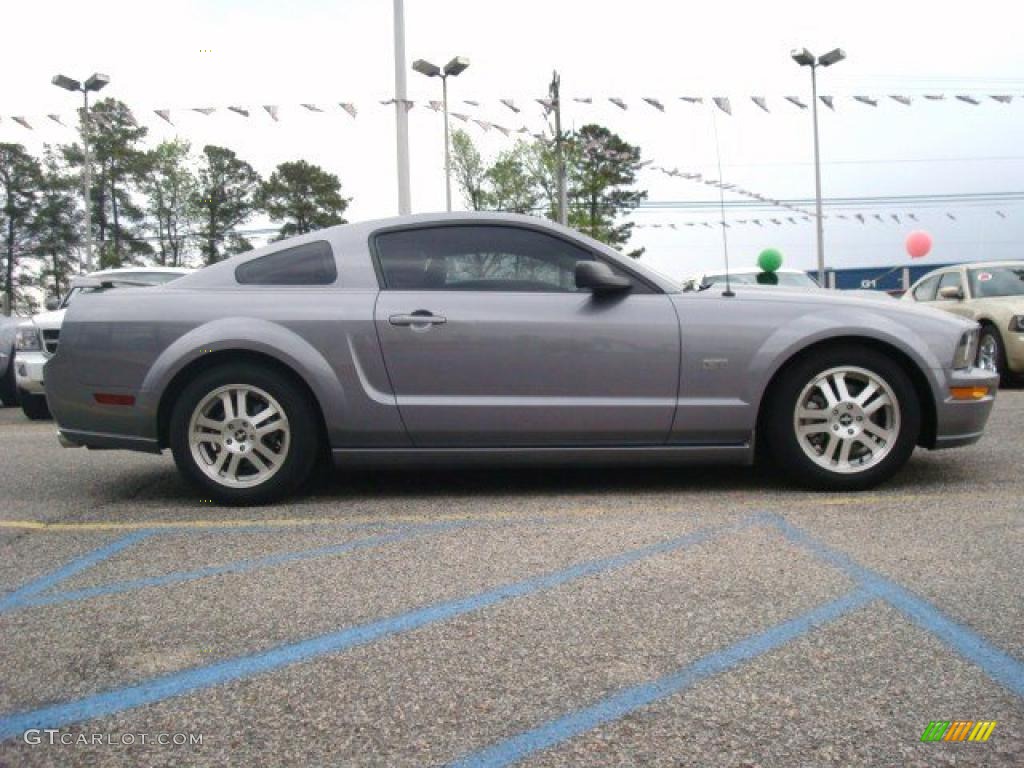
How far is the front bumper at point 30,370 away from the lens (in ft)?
28.9

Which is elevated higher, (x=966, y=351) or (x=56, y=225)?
(x=56, y=225)

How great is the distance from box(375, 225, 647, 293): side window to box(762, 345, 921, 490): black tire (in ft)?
3.79

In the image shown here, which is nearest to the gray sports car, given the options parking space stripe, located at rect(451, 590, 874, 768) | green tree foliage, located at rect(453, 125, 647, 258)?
parking space stripe, located at rect(451, 590, 874, 768)

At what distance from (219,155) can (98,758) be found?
188ft

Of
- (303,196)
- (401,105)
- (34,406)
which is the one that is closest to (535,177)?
(303,196)

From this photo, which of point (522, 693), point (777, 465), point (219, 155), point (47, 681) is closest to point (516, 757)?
point (522, 693)

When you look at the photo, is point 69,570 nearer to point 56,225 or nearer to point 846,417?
point 846,417

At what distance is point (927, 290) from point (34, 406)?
10814 millimetres

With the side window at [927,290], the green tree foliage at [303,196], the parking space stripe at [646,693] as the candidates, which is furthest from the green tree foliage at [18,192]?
the parking space stripe at [646,693]

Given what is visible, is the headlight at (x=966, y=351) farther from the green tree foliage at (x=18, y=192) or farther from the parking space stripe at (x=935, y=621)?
the green tree foliage at (x=18, y=192)

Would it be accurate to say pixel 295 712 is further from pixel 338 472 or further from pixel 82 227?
pixel 82 227

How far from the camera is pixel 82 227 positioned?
5669 cm

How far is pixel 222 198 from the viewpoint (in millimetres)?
55156
